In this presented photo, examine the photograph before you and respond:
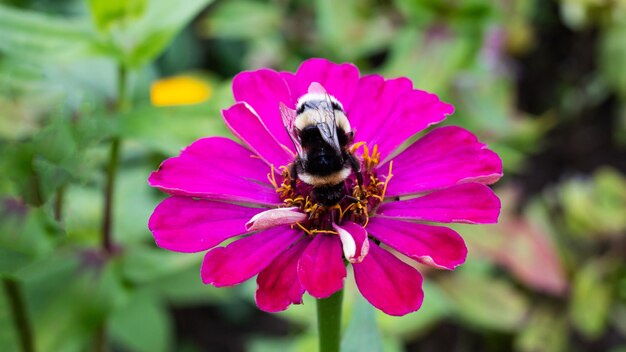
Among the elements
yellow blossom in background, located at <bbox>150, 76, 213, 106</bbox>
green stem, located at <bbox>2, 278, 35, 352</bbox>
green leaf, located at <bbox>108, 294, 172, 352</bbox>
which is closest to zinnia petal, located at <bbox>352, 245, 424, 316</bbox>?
green stem, located at <bbox>2, 278, 35, 352</bbox>

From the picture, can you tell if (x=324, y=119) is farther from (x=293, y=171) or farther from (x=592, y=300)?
(x=592, y=300)

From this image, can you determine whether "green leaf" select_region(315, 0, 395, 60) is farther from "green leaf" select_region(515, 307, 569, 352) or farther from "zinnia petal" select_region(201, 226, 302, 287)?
"zinnia petal" select_region(201, 226, 302, 287)

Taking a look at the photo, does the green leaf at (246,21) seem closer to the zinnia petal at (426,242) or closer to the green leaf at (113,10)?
the green leaf at (113,10)

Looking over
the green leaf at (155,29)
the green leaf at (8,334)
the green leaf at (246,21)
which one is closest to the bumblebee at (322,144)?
the green leaf at (155,29)

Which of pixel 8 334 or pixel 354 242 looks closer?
pixel 354 242

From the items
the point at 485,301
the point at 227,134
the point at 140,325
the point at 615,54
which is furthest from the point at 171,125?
the point at 615,54

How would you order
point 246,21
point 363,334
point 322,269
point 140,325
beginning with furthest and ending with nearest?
point 246,21 → point 140,325 → point 363,334 → point 322,269
